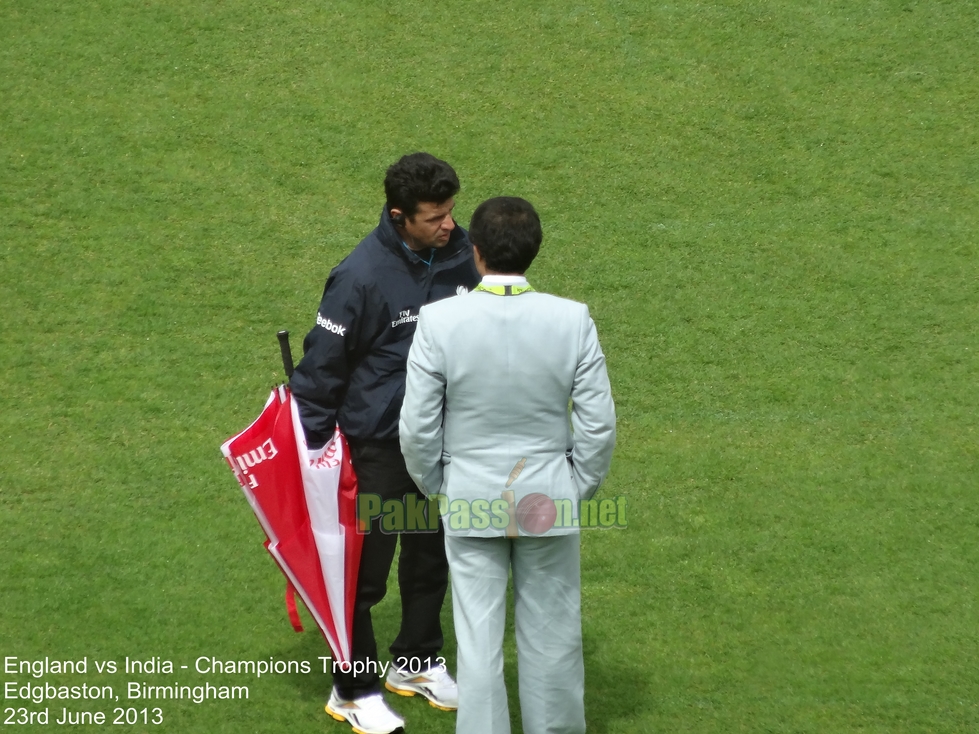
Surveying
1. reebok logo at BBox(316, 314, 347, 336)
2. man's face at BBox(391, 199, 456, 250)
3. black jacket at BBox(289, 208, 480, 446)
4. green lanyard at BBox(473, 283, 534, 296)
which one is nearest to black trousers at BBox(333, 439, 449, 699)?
black jacket at BBox(289, 208, 480, 446)

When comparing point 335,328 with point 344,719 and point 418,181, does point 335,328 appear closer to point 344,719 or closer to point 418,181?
point 418,181

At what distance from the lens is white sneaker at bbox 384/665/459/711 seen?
13.5 feet

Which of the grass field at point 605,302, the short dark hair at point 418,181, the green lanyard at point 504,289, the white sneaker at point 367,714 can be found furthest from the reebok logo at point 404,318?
the grass field at point 605,302

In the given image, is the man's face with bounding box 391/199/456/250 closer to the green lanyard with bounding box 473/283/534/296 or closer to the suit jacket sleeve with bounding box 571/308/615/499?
the green lanyard with bounding box 473/283/534/296

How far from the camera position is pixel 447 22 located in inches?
340

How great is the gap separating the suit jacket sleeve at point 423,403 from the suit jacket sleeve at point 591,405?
0.38m

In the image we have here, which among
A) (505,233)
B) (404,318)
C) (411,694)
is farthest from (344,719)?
(505,233)

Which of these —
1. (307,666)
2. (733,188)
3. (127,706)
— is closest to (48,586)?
(127,706)

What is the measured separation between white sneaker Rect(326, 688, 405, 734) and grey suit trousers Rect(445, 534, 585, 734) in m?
0.48

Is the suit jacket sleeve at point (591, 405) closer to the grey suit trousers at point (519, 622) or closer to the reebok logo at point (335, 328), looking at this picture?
the grey suit trousers at point (519, 622)

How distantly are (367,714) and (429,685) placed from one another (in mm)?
286

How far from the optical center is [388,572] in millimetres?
4008

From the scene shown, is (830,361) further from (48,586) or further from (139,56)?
(139,56)

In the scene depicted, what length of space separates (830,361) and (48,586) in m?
3.88
